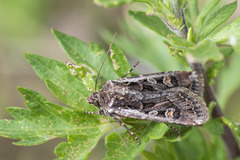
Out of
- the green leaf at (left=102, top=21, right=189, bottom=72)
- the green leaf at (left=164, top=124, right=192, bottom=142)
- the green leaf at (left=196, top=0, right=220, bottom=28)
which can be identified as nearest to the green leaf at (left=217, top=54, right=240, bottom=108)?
the green leaf at (left=102, top=21, right=189, bottom=72)

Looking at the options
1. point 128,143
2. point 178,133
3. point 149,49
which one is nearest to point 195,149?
point 178,133

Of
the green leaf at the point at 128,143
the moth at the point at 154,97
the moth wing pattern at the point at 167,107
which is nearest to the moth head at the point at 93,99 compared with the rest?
the moth at the point at 154,97

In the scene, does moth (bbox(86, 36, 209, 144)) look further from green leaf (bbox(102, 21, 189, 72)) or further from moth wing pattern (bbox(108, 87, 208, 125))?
green leaf (bbox(102, 21, 189, 72))

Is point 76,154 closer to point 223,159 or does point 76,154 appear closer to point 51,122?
point 51,122

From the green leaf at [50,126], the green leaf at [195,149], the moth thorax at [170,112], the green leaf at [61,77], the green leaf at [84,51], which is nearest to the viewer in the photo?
the green leaf at [50,126]

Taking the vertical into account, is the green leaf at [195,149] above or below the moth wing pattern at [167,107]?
below

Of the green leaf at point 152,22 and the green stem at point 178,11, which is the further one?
the green leaf at point 152,22

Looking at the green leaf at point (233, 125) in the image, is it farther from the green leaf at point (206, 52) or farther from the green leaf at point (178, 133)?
the green leaf at point (206, 52)
